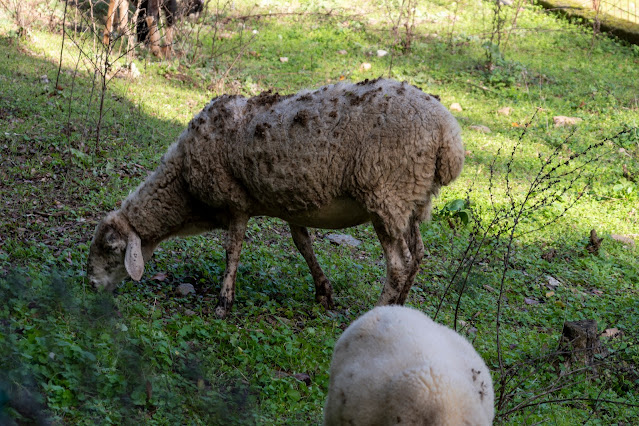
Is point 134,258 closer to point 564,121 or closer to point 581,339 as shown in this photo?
point 581,339

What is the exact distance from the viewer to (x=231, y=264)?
20.8 ft

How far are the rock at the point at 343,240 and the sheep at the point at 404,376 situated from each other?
4267 mm

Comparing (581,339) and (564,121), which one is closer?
(581,339)

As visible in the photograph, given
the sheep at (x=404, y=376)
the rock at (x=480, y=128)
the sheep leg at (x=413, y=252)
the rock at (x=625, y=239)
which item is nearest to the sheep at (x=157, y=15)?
the rock at (x=480, y=128)

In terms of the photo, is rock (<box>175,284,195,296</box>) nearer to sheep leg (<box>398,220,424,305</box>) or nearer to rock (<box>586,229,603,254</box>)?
sheep leg (<box>398,220,424,305</box>)

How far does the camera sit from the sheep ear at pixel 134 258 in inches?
244

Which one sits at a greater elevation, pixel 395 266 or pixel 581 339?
pixel 395 266

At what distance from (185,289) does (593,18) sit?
14.1m

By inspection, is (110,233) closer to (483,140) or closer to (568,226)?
(568,226)

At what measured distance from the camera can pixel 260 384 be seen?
483 centimetres

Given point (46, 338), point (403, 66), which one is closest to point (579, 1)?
point (403, 66)

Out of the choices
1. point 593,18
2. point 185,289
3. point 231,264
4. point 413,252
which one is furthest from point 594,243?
point 593,18

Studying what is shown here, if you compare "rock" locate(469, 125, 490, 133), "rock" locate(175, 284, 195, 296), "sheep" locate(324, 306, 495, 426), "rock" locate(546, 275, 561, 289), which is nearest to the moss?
"rock" locate(469, 125, 490, 133)

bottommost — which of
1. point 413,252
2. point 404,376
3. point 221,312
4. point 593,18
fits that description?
point 221,312
